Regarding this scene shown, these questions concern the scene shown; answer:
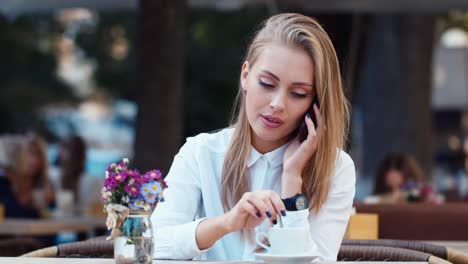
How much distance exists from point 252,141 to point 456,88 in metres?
17.3

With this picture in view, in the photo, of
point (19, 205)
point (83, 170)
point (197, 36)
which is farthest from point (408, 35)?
point (197, 36)

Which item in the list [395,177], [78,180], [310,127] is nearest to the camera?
[310,127]

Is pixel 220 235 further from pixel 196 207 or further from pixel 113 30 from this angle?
pixel 113 30

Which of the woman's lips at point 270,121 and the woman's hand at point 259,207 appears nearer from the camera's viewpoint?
the woman's hand at point 259,207

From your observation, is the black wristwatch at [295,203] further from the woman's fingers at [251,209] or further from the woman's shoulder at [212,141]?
the woman's shoulder at [212,141]

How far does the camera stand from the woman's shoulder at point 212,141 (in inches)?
129

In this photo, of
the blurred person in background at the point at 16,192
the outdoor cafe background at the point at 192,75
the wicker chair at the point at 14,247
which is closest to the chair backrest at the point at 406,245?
the outdoor cafe background at the point at 192,75

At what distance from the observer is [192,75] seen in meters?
25.0

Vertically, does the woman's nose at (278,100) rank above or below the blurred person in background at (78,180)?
above

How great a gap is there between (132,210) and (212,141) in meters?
0.76

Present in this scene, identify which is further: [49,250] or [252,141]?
[49,250]

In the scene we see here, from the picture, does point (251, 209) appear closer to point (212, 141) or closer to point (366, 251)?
point (212, 141)

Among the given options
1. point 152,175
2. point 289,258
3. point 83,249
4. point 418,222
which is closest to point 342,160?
point 289,258

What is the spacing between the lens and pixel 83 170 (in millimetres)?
10344
